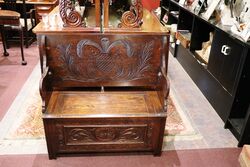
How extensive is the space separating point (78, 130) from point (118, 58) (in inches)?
23.4

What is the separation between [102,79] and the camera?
6.00ft

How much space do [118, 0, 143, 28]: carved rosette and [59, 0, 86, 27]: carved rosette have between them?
308mm

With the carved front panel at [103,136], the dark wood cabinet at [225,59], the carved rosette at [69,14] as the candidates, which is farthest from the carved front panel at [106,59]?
→ the dark wood cabinet at [225,59]

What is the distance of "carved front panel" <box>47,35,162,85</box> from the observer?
171 centimetres

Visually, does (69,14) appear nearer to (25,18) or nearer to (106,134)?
(106,134)

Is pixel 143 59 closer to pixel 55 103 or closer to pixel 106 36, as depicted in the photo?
pixel 106 36

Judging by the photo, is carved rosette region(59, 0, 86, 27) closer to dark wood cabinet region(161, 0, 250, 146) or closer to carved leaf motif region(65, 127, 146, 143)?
carved leaf motif region(65, 127, 146, 143)

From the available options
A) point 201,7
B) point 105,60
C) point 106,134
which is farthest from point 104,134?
point 201,7

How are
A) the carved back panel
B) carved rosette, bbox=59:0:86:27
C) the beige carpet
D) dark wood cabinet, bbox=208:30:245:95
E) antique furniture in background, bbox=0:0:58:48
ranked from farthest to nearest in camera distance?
antique furniture in background, bbox=0:0:58:48, dark wood cabinet, bbox=208:30:245:95, the beige carpet, the carved back panel, carved rosette, bbox=59:0:86:27

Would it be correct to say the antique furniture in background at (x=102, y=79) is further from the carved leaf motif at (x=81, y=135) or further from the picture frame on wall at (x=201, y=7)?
the picture frame on wall at (x=201, y=7)

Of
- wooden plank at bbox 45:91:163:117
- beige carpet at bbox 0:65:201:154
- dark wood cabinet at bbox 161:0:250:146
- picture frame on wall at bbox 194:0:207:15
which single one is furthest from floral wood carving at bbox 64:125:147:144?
picture frame on wall at bbox 194:0:207:15

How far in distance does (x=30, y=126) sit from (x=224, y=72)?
1.84m

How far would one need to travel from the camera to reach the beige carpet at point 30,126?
188 cm

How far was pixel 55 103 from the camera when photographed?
1.71 m
